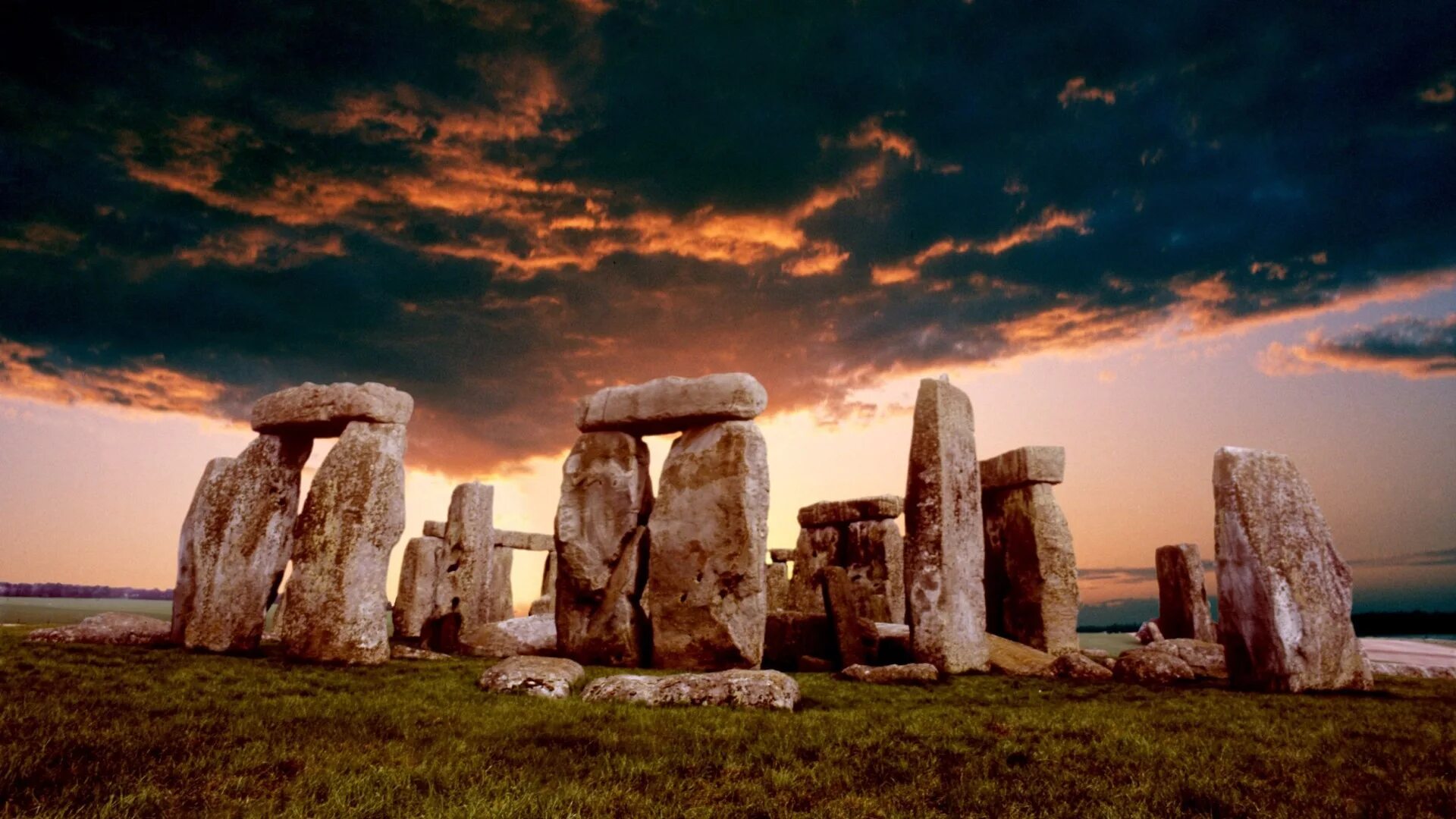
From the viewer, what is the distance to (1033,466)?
534 inches

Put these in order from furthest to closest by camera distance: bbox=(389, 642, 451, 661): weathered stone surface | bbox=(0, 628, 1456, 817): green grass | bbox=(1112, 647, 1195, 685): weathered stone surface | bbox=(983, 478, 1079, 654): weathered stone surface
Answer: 1. bbox=(983, 478, 1079, 654): weathered stone surface
2. bbox=(389, 642, 451, 661): weathered stone surface
3. bbox=(1112, 647, 1195, 685): weathered stone surface
4. bbox=(0, 628, 1456, 817): green grass

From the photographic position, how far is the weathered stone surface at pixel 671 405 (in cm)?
1145

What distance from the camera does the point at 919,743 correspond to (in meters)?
5.00

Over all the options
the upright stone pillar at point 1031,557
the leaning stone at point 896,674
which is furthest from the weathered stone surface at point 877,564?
the leaning stone at point 896,674

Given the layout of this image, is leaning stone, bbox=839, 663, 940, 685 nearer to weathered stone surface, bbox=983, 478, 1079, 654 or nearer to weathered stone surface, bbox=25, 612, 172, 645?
weathered stone surface, bbox=983, 478, 1079, 654

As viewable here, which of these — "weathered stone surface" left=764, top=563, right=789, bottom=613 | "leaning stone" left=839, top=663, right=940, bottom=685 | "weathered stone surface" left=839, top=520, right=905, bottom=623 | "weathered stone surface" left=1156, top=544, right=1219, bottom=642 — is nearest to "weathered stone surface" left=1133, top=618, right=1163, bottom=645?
"weathered stone surface" left=1156, top=544, right=1219, bottom=642

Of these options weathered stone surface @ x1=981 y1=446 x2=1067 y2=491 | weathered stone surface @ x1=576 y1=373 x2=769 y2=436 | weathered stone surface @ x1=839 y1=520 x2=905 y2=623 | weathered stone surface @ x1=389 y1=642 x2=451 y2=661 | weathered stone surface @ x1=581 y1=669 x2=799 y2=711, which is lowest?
weathered stone surface @ x1=389 y1=642 x2=451 y2=661

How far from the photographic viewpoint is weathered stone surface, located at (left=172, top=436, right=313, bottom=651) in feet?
34.3

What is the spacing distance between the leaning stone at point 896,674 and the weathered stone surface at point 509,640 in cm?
536

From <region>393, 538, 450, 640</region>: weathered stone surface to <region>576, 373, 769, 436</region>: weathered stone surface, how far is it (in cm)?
683

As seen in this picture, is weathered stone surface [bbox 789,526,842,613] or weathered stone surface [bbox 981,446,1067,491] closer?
weathered stone surface [bbox 981,446,1067,491]

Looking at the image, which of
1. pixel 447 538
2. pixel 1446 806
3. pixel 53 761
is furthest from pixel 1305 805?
pixel 447 538

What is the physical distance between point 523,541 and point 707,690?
17729mm

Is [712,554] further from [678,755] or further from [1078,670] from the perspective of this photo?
[678,755]
